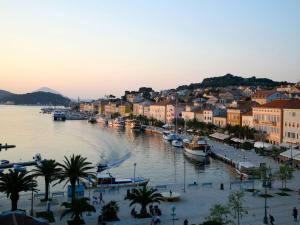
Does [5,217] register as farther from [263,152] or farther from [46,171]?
[263,152]

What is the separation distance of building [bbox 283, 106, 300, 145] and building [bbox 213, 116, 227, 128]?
2402 centimetres

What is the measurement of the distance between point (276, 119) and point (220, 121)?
24.2 meters

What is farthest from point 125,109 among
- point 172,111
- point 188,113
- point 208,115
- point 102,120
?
point 208,115

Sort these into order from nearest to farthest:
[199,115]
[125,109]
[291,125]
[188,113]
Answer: [291,125] < [199,115] < [188,113] < [125,109]

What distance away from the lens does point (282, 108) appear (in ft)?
204

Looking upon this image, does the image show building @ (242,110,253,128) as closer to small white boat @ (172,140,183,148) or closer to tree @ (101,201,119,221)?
small white boat @ (172,140,183,148)

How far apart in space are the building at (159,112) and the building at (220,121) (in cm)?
3411

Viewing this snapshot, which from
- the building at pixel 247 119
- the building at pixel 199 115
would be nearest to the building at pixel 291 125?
the building at pixel 247 119

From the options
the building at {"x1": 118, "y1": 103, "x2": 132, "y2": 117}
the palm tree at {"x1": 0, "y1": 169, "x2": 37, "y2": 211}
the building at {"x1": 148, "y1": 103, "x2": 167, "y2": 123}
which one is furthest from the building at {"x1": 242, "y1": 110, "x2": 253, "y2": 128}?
the building at {"x1": 118, "y1": 103, "x2": 132, "y2": 117}

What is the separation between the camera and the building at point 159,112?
124625 mm

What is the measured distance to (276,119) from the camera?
63875 millimetres

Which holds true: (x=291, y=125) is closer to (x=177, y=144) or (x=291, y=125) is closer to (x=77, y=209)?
(x=177, y=144)

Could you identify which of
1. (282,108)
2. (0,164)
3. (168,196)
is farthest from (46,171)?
(282,108)

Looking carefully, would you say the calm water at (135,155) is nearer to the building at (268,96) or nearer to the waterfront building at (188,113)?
the building at (268,96)
